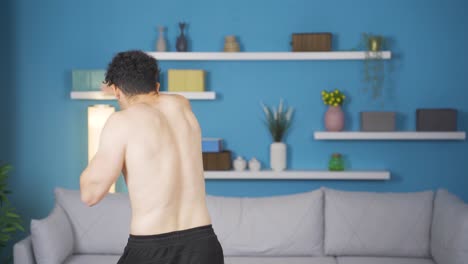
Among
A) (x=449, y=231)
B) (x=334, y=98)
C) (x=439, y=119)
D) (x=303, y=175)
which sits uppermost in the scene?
(x=334, y=98)

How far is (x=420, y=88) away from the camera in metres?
5.16

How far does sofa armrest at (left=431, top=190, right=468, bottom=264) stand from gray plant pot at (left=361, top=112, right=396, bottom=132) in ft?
2.64

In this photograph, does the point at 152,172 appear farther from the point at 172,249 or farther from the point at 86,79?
the point at 86,79

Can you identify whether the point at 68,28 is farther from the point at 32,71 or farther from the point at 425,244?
the point at 425,244

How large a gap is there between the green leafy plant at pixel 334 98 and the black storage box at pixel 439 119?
0.53m

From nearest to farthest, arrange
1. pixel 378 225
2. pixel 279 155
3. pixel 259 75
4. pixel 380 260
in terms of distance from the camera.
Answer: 1. pixel 380 260
2. pixel 378 225
3. pixel 279 155
4. pixel 259 75

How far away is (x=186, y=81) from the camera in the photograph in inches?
201

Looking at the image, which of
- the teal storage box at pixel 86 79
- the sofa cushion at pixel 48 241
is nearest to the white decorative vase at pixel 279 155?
the teal storage box at pixel 86 79

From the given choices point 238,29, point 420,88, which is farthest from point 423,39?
point 238,29

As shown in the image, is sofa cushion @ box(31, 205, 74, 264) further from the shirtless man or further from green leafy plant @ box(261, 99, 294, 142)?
green leafy plant @ box(261, 99, 294, 142)

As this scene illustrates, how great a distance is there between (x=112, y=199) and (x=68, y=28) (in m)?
1.46

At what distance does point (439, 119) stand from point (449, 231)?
121 centimetres

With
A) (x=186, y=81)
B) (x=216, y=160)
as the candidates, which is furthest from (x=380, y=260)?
(x=186, y=81)

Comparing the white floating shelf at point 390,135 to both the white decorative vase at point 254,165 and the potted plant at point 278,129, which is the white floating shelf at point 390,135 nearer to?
the potted plant at point 278,129
